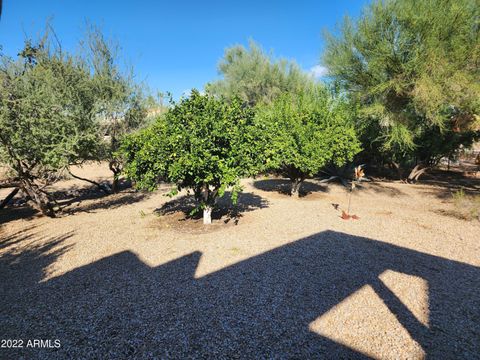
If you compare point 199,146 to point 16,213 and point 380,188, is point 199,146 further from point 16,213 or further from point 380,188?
point 380,188

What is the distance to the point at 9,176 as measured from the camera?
9.66 meters

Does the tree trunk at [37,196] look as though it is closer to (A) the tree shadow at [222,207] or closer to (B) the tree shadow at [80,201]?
(B) the tree shadow at [80,201]

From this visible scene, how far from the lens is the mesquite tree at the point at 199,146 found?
6809 millimetres

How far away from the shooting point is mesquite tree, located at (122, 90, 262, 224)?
6.81 metres

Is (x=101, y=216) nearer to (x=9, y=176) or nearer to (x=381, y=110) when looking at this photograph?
(x=9, y=176)

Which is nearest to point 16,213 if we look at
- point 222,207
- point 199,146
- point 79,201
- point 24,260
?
point 79,201

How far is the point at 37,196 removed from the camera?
9.48 meters

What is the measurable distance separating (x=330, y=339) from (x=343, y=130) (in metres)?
9.37

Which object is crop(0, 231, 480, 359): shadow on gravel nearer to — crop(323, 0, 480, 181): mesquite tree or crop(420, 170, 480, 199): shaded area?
crop(323, 0, 480, 181): mesquite tree

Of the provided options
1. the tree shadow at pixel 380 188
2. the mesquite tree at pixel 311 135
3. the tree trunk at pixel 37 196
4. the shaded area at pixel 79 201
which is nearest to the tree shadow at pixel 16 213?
the shaded area at pixel 79 201

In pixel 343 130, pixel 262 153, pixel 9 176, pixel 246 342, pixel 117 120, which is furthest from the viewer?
pixel 117 120

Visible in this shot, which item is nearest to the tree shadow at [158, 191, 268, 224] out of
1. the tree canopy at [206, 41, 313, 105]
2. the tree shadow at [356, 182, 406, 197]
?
the tree shadow at [356, 182, 406, 197]

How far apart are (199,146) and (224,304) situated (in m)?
3.84

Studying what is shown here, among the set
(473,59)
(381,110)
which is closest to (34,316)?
(381,110)
